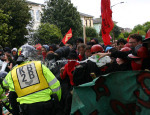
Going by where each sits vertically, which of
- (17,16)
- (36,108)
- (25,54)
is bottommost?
(36,108)

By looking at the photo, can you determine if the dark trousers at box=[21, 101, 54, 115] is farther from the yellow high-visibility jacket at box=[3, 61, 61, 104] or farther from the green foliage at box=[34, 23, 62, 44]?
the green foliage at box=[34, 23, 62, 44]

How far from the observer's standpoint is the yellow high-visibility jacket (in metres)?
3.15

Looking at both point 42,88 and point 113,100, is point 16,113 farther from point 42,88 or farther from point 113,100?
point 113,100

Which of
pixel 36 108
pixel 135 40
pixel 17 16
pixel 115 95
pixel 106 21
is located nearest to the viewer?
pixel 115 95

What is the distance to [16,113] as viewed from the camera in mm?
3496

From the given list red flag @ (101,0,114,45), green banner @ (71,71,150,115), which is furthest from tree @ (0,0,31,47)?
green banner @ (71,71,150,115)

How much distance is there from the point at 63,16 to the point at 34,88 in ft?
119

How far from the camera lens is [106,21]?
5055 millimetres

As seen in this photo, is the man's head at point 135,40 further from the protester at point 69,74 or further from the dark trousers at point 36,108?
the dark trousers at point 36,108

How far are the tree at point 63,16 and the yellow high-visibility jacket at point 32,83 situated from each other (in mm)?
34622

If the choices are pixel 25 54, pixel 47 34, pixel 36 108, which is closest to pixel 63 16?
pixel 47 34

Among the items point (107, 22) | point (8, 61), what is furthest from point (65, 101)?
point (8, 61)

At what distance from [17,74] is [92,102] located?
153 centimetres

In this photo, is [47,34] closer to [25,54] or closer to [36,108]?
[25,54]
